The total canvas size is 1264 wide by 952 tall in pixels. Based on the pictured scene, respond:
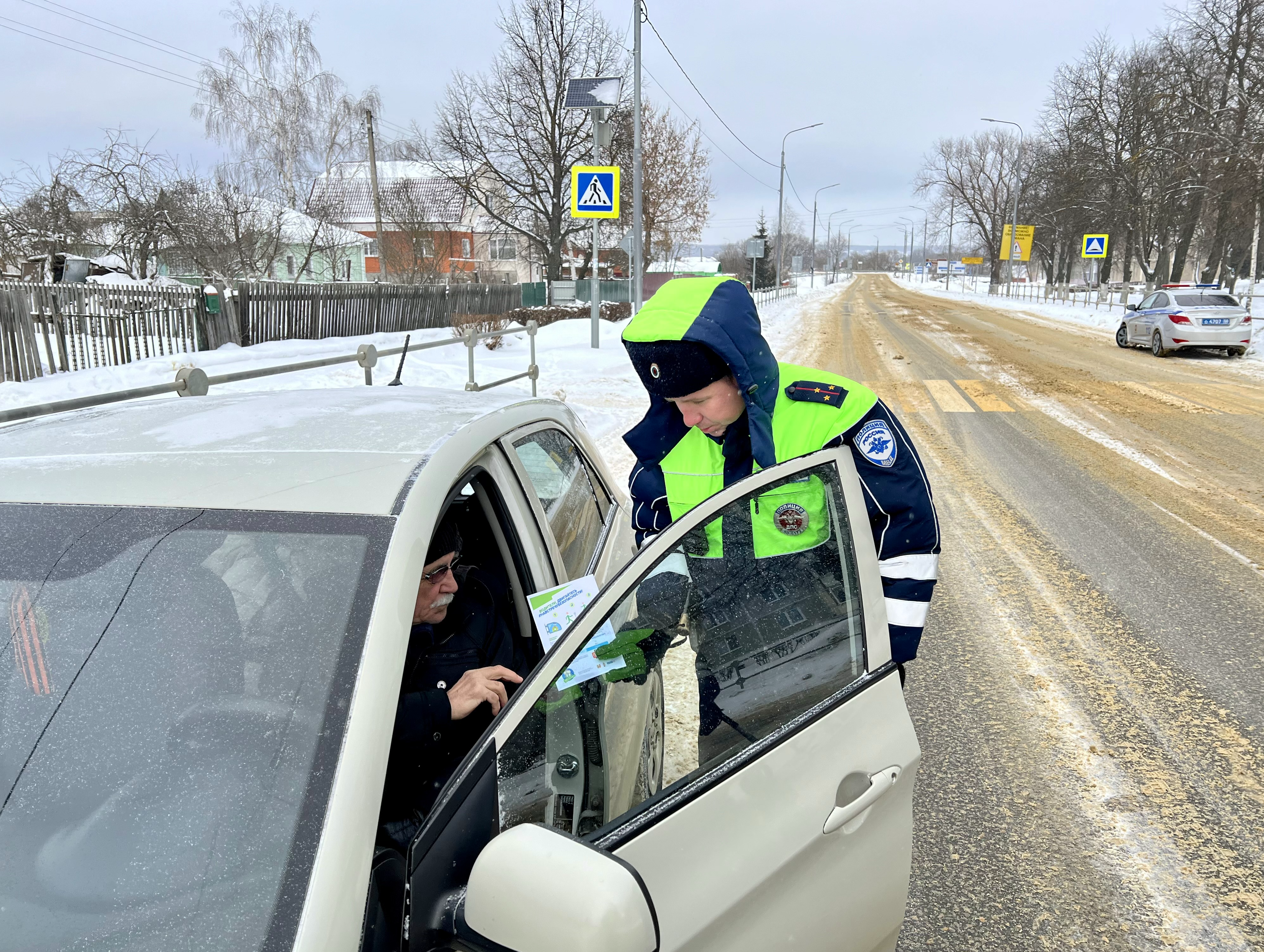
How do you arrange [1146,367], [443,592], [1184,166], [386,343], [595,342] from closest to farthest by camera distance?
[443,592] → [1146,367] → [595,342] → [386,343] → [1184,166]

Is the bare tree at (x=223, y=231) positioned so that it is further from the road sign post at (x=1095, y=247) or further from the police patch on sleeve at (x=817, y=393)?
the road sign post at (x=1095, y=247)

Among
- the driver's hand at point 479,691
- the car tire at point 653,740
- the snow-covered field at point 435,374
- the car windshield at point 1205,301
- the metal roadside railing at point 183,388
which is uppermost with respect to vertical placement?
the car windshield at point 1205,301

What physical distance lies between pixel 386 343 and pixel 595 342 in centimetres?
510

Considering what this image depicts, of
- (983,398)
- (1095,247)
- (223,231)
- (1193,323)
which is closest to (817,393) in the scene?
(983,398)

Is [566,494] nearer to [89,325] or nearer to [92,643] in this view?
[92,643]

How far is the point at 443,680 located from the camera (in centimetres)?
198

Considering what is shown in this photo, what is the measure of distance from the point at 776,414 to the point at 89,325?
13.7 meters

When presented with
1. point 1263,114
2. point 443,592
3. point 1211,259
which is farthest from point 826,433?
point 1211,259

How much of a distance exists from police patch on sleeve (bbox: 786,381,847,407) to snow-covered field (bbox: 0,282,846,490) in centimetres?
480

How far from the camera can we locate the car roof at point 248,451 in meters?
1.64

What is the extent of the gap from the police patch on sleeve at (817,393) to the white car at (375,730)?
0.27 metres

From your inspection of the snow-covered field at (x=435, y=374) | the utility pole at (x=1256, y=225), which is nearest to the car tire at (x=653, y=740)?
the snow-covered field at (x=435, y=374)

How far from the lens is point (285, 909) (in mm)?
1129

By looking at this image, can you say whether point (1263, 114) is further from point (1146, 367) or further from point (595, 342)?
point (595, 342)
